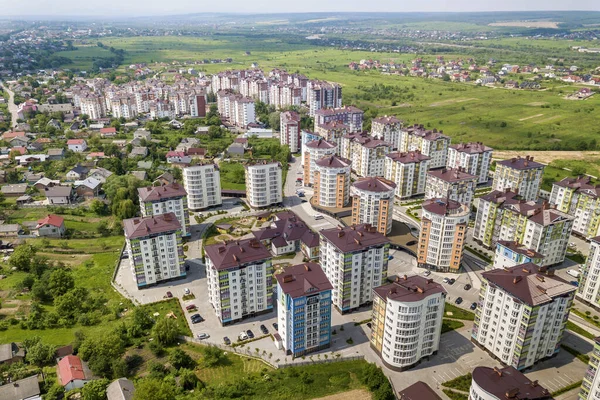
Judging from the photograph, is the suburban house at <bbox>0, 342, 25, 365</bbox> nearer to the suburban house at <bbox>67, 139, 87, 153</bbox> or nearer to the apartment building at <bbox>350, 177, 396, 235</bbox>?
the apartment building at <bbox>350, 177, 396, 235</bbox>

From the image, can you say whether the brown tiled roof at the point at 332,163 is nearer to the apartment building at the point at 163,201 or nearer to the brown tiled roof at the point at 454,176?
the brown tiled roof at the point at 454,176

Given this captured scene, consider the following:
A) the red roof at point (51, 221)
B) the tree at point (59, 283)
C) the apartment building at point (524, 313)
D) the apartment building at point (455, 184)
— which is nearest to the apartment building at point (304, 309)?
the apartment building at point (524, 313)

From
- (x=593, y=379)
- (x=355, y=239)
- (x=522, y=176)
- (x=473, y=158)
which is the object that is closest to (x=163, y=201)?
(x=355, y=239)

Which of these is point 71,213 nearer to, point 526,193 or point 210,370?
point 210,370

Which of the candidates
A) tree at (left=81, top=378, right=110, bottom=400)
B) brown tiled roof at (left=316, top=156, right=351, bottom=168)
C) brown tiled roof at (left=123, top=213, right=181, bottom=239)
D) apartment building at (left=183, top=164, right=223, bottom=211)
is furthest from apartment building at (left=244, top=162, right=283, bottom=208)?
tree at (left=81, top=378, right=110, bottom=400)

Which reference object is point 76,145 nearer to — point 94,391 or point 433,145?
point 433,145

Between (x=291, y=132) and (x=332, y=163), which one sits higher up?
(x=332, y=163)
